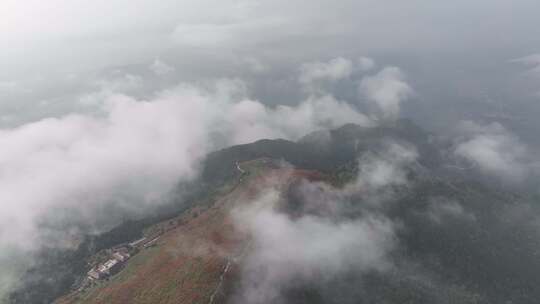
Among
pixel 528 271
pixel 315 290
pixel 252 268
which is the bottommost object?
pixel 528 271

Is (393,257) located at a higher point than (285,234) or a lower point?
lower

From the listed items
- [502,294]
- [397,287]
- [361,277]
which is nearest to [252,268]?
[361,277]

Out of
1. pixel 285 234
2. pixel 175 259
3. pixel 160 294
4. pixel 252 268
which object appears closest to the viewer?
pixel 160 294

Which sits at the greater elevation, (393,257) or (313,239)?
(313,239)

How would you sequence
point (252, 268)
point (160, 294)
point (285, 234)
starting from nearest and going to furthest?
point (160, 294)
point (252, 268)
point (285, 234)

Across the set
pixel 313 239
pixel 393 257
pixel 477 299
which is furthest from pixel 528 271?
pixel 313 239

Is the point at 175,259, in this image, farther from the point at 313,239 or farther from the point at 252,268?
the point at 313,239

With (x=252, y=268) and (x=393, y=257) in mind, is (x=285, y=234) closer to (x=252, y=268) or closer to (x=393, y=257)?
(x=252, y=268)

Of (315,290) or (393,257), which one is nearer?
(315,290)

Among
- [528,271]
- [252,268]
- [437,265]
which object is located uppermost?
[252,268]
